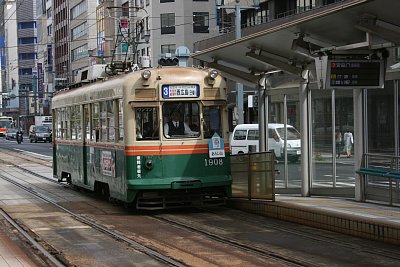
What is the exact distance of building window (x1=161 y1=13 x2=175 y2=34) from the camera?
72387 millimetres

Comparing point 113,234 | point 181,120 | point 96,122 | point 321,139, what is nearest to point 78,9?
point 96,122

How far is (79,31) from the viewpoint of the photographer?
101m

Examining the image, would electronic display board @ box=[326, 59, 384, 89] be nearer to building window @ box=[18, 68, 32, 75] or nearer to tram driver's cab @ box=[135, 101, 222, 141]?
tram driver's cab @ box=[135, 101, 222, 141]

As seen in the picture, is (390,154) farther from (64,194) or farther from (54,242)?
(64,194)

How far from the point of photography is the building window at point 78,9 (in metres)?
96.9

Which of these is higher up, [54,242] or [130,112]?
[130,112]

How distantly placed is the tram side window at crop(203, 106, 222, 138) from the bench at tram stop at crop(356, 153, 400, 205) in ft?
9.75

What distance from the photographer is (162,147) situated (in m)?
14.7

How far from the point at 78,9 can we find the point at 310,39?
90603 millimetres

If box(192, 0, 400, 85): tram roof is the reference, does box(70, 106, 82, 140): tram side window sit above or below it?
below

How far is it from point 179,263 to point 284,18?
35.4m

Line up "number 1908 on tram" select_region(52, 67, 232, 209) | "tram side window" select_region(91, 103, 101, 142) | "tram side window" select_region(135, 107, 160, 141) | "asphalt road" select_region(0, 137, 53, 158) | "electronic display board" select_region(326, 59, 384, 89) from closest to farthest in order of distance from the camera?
"electronic display board" select_region(326, 59, 384, 89), "number 1908 on tram" select_region(52, 67, 232, 209), "tram side window" select_region(135, 107, 160, 141), "tram side window" select_region(91, 103, 101, 142), "asphalt road" select_region(0, 137, 53, 158)

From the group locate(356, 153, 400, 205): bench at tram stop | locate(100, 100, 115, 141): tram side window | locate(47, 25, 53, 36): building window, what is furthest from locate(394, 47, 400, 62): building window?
locate(47, 25, 53, 36): building window

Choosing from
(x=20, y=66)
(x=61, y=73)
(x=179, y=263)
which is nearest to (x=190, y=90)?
(x=179, y=263)
